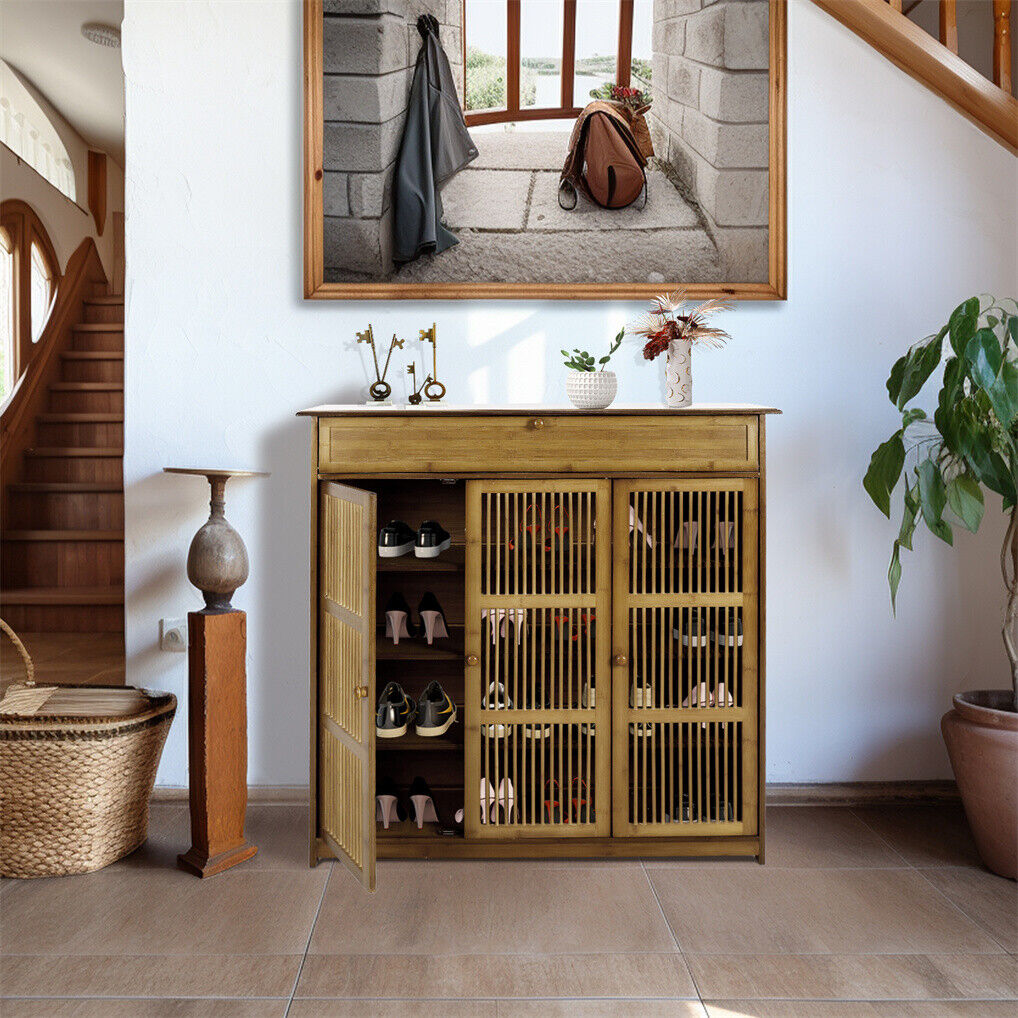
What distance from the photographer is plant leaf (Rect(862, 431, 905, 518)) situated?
263 centimetres

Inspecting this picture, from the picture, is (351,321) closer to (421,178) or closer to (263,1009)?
(421,178)

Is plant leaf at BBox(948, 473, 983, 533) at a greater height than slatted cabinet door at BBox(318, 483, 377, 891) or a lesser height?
greater

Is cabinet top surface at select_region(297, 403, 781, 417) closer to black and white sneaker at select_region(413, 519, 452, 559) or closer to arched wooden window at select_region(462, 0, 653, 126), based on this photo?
black and white sneaker at select_region(413, 519, 452, 559)

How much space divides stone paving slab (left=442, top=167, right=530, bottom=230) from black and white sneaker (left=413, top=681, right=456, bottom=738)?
1.45m

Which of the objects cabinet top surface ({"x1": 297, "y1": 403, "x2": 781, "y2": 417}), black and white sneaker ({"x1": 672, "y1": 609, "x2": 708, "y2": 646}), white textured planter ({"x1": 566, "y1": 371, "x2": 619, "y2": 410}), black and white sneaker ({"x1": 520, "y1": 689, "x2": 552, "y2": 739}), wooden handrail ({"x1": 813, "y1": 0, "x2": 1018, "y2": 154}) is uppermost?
wooden handrail ({"x1": 813, "y1": 0, "x2": 1018, "y2": 154})

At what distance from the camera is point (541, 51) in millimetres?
2971

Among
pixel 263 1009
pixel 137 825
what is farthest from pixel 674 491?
pixel 137 825

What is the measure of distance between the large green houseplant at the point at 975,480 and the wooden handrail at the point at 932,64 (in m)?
0.81

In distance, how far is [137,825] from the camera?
2.64 meters

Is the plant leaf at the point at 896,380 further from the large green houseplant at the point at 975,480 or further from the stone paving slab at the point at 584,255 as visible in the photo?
the stone paving slab at the point at 584,255

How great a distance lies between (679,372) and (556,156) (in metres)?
0.87

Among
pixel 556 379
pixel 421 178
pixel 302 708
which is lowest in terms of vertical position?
pixel 302 708

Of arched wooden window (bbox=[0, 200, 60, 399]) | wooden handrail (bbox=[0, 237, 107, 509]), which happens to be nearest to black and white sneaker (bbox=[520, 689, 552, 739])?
wooden handrail (bbox=[0, 237, 107, 509])

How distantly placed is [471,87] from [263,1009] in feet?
8.56
